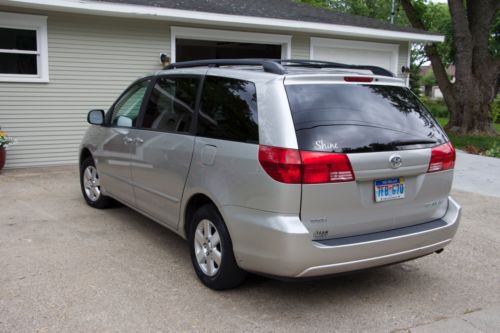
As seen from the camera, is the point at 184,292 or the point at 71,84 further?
the point at 71,84

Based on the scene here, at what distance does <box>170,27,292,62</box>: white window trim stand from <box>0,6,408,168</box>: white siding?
26cm

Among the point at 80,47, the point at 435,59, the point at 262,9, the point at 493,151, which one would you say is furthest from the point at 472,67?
the point at 80,47

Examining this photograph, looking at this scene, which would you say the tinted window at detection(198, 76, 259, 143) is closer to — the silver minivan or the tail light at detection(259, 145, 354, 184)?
the silver minivan

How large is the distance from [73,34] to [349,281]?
790 centimetres

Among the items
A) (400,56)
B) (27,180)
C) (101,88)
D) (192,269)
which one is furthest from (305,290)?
(400,56)

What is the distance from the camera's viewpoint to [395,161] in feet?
12.0

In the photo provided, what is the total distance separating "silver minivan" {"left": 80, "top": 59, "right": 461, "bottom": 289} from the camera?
A: 3398 mm

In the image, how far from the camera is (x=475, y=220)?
645cm

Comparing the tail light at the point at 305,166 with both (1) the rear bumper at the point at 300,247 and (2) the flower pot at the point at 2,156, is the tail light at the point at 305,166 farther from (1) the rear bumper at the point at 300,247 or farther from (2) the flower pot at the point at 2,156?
(2) the flower pot at the point at 2,156

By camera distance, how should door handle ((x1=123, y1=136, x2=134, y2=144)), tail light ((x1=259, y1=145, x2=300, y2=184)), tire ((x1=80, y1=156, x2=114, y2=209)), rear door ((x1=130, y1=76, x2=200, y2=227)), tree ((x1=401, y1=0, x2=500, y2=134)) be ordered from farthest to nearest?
tree ((x1=401, y1=0, x2=500, y2=134)), tire ((x1=80, y1=156, x2=114, y2=209)), door handle ((x1=123, y1=136, x2=134, y2=144)), rear door ((x1=130, y1=76, x2=200, y2=227)), tail light ((x1=259, y1=145, x2=300, y2=184))

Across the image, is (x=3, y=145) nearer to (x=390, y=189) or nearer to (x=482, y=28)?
(x=390, y=189)

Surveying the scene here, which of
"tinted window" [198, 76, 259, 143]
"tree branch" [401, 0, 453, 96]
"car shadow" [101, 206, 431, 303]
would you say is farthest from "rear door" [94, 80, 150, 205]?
"tree branch" [401, 0, 453, 96]

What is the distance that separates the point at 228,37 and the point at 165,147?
294 inches

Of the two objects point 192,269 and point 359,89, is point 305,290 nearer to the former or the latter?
point 192,269
